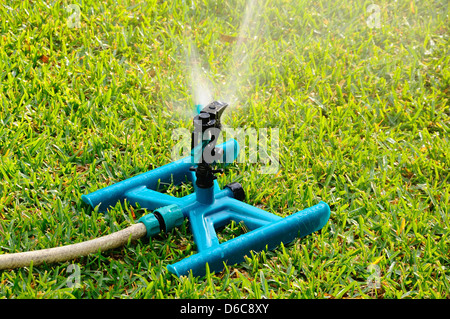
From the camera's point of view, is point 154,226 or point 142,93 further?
point 142,93

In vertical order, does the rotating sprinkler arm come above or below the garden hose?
above

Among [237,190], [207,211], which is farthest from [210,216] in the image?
[237,190]

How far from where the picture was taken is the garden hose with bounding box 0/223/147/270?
2.38m

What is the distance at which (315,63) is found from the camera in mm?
4121

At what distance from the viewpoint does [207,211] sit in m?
2.73

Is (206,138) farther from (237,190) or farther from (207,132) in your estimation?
(237,190)

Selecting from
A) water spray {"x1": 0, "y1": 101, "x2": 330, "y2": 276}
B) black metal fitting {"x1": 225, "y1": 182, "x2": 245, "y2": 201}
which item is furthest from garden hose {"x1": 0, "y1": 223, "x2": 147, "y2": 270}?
black metal fitting {"x1": 225, "y1": 182, "x2": 245, "y2": 201}

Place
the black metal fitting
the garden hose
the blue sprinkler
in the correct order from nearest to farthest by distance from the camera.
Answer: the garden hose → the blue sprinkler → the black metal fitting

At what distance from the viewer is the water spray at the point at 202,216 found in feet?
8.00

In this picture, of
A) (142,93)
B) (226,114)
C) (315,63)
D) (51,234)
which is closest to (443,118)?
(315,63)

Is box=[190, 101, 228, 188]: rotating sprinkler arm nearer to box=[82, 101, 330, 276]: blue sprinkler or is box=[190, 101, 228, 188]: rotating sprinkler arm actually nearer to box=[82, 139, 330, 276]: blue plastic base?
box=[82, 101, 330, 276]: blue sprinkler

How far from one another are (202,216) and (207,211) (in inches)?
1.7

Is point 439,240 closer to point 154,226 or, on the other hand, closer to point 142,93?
point 154,226

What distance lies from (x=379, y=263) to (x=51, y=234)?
1.52 meters
